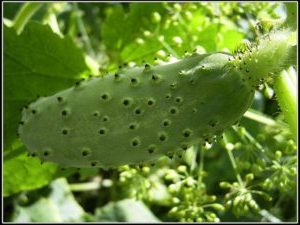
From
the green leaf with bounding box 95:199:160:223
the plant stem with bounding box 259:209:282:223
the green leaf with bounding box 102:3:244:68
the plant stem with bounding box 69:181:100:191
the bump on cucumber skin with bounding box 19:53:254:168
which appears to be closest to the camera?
the bump on cucumber skin with bounding box 19:53:254:168

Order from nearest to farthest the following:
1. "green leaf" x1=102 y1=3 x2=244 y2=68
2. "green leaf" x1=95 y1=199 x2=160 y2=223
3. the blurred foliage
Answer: the blurred foliage → "green leaf" x1=102 y1=3 x2=244 y2=68 → "green leaf" x1=95 y1=199 x2=160 y2=223

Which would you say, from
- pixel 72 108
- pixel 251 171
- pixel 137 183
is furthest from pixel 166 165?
pixel 72 108

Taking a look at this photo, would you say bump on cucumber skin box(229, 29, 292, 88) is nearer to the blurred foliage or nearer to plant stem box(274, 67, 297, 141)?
plant stem box(274, 67, 297, 141)

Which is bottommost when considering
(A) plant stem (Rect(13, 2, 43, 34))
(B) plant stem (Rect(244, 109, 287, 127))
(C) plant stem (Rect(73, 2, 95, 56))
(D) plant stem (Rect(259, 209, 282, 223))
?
(D) plant stem (Rect(259, 209, 282, 223))

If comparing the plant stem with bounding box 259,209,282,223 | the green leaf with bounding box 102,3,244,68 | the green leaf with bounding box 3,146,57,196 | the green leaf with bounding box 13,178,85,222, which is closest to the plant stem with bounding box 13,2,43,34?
the green leaf with bounding box 102,3,244,68

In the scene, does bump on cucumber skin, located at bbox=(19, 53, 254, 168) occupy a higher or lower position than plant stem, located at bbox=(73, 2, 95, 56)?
lower

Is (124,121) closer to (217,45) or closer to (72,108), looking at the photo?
(72,108)

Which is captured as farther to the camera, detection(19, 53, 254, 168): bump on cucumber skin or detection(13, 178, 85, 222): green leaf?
detection(13, 178, 85, 222): green leaf

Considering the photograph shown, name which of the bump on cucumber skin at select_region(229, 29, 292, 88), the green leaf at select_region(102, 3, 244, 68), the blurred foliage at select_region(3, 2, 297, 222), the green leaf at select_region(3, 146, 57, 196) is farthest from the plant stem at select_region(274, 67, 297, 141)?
the green leaf at select_region(3, 146, 57, 196)
